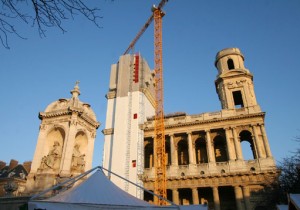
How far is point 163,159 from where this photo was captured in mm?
31375

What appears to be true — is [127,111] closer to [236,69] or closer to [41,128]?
[41,128]

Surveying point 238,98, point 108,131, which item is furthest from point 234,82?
point 108,131

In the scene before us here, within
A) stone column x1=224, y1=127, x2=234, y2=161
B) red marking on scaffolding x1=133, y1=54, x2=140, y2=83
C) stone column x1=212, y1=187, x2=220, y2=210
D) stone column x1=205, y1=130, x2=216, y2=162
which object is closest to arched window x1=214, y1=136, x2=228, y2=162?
stone column x1=205, y1=130, x2=216, y2=162

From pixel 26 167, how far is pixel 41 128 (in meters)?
26.8

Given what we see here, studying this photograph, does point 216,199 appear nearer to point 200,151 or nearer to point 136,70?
point 200,151

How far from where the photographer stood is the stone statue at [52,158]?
25328mm

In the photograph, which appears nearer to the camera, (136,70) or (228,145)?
(228,145)

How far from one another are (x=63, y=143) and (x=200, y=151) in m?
18.3

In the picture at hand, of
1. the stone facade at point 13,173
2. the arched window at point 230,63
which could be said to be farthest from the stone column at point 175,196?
the stone facade at point 13,173

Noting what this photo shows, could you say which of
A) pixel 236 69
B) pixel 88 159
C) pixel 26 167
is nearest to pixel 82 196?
pixel 88 159

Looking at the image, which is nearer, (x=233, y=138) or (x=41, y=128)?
(x=41, y=128)

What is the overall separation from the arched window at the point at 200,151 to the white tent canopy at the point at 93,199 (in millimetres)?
25137

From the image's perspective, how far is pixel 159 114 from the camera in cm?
3875

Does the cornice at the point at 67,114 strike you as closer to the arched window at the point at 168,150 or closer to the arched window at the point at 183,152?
the arched window at the point at 168,150
